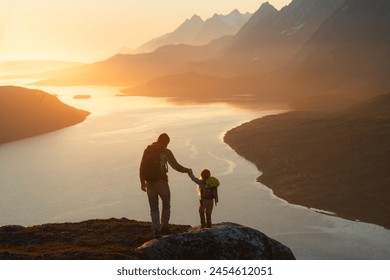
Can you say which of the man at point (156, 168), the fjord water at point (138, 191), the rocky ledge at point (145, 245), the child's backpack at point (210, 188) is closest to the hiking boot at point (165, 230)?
the rocky ledge at point (145, 245)

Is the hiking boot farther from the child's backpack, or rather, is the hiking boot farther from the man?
the child's backpack

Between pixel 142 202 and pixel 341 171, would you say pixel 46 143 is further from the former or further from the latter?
pixel 341 171

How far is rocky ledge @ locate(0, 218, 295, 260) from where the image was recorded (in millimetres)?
14123

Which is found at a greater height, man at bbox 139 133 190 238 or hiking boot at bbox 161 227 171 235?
man at bbox 139 133 190 238

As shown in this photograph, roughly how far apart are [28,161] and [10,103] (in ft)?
250

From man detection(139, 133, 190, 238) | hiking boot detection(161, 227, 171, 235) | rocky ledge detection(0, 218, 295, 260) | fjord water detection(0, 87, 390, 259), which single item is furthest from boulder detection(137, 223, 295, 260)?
fjord water detection(0, 87, 390, 259)

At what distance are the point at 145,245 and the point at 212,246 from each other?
7.62ft

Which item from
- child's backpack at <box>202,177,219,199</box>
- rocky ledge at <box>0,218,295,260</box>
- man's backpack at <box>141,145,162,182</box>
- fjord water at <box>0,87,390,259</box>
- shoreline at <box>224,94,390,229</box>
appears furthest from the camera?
shoreline at <box>224,94,390,229</box>

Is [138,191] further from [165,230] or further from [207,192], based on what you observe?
[207,192]

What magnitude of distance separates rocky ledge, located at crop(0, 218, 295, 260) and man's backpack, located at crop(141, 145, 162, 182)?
2204mm

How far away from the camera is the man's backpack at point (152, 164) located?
14.6m

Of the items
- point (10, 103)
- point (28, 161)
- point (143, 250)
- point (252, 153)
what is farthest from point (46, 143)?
point (143, 250)

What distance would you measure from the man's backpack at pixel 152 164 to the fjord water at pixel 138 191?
46.1 meters

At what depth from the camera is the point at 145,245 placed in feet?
48.4
